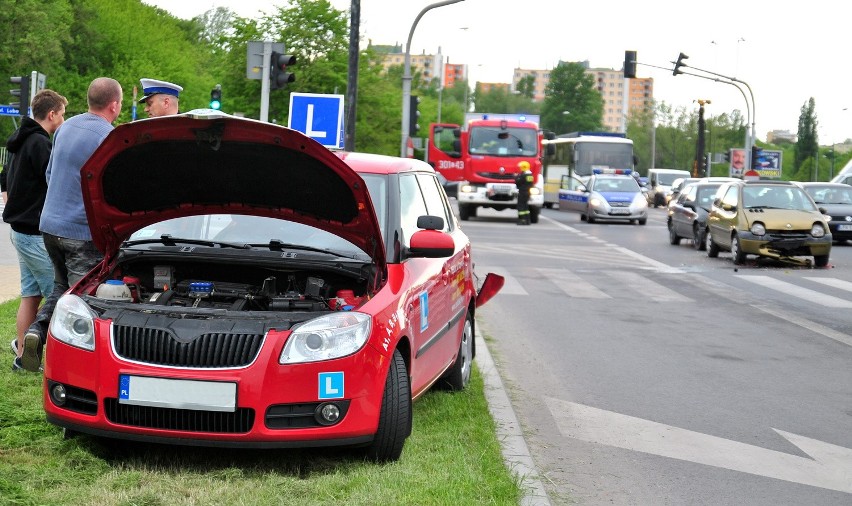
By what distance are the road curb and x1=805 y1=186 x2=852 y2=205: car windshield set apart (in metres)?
22.4

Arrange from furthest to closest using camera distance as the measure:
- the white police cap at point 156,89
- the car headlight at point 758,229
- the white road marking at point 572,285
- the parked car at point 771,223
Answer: the car headlight at point 758,229 → the parked car at point 771,223 → the white road marking at point 572,285 → the white police cap at point 156,89

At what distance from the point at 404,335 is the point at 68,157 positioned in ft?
8.88

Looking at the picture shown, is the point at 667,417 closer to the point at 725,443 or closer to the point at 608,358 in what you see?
the point at 725,443

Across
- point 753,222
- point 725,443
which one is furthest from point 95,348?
point 753,222

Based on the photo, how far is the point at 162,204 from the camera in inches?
276

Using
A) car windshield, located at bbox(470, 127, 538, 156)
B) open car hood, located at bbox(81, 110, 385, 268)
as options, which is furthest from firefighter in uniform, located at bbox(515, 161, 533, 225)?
open car hood, located at bbox(81, 110, 385, 268)

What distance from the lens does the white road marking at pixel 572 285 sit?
1705 cm

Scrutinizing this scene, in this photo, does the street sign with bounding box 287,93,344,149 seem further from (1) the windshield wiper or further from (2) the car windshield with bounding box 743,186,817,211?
(2) the car windshield with bounding box 743,186,817,211

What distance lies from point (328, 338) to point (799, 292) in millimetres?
13438

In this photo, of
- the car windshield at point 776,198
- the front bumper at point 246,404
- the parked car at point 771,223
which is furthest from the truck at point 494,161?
the front bumper at point 246,404

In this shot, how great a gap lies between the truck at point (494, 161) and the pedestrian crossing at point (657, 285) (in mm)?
17179

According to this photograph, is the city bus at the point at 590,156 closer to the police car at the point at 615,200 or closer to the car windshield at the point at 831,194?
the police car at the point at 615,200

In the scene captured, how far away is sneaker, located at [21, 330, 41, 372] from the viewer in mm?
7727

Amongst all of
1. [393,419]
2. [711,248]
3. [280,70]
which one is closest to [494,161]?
[711,248]
